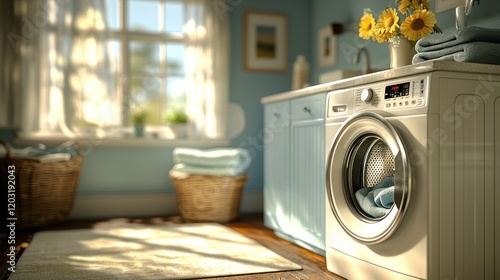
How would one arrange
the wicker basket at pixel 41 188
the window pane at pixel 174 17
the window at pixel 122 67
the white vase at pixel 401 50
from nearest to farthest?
1. the white vase at pixel 401 50
2. the wicker basket at pixel 41 188
3. the window at pixel 122 67
4. the window pane at pixel 174 17

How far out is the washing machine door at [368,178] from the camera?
5.65 ft

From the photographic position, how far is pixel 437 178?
1653 mm

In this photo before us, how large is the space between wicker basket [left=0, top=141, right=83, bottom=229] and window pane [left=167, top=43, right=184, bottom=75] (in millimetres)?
1065

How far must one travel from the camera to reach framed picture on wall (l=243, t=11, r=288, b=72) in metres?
4.15

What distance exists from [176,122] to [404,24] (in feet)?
7.39

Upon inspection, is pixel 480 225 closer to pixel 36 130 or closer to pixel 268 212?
pixel 268 212

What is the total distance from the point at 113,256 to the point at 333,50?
7.37 feet

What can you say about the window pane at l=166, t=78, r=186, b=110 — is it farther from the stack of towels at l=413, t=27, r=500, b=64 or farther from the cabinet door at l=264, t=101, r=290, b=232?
the stack of towels at l=413, t=27, r=500, b=64

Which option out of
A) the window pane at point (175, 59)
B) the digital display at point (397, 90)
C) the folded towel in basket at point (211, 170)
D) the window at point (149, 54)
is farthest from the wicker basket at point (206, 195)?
the digital display at point (397, 90)

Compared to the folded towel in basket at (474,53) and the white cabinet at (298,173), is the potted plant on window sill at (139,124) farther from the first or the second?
the folded towel in basket at (474,53)

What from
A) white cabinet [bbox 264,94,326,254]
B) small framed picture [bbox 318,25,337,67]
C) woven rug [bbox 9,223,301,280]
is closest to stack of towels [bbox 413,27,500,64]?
white cabinet [bbox 264,94,326,254]

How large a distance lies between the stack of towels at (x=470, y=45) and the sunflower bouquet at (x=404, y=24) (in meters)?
0.20

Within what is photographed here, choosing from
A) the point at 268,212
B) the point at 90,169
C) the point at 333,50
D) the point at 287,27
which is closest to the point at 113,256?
the point at 268,212

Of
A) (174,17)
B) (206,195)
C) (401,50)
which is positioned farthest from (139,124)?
(401,50)
